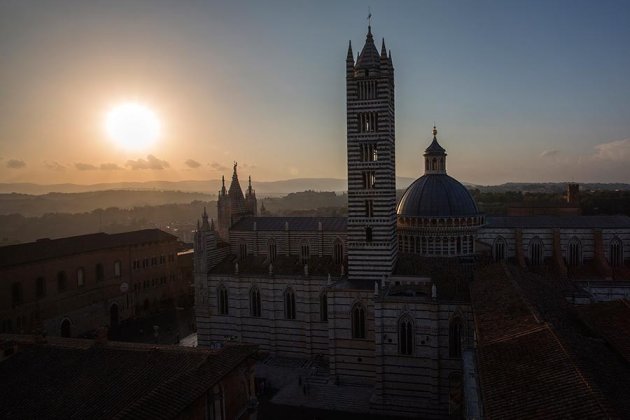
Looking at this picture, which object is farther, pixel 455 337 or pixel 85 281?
pixel 85 281

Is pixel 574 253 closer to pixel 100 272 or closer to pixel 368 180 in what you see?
pixel 368 180

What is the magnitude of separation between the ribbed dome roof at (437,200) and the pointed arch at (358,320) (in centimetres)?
951

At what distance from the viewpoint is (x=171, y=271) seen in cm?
5562

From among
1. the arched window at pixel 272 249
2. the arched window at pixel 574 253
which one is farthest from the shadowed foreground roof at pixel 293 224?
the arched window at pixel 574 253

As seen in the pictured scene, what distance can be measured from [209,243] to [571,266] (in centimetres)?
2864

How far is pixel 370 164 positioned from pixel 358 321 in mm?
10597

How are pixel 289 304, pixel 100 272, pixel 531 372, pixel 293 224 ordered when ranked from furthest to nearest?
pixel 100 272 → pixel 293 224 → pixel 289 304 → pixel 531 372

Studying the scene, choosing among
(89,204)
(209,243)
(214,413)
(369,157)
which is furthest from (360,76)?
(89,204)

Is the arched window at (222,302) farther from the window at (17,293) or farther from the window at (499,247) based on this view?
the window at (499,247)

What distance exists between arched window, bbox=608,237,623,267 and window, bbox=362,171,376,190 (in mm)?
19829

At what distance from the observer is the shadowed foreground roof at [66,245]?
39000mm

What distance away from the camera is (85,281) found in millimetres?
44250

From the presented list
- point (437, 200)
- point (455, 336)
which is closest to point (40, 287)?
point (437, 200)

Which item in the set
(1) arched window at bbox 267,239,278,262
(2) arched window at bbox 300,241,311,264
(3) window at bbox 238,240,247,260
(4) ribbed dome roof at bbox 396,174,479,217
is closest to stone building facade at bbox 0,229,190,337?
(3) window at bbox 238,240,247,260
